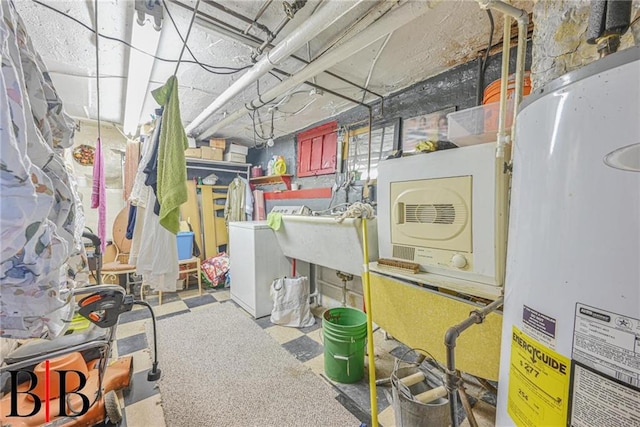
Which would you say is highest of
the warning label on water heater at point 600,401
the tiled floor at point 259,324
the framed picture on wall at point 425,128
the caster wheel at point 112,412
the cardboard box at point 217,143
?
the cardboard box at point 217,143

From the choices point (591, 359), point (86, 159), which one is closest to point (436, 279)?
point (591, 359)

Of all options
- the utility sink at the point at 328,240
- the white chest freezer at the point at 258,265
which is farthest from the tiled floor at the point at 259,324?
the utility sink at the point at 328,240

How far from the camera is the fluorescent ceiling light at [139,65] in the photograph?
1.54 meters

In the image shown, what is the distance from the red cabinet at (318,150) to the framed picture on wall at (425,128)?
0.89 meters

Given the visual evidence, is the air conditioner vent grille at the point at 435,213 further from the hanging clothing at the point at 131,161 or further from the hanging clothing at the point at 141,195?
the hanging clothing at the point at 131,161

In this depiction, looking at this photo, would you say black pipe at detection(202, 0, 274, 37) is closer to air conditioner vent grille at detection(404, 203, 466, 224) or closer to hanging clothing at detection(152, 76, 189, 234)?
hanging clothing at detection(152, 76, 189, 234)

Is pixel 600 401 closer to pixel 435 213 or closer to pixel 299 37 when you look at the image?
pixel 435 213

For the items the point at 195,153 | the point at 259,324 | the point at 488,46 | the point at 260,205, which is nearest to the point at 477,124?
the point at 488,46

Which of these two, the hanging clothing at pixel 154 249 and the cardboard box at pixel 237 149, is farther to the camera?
the cardboard box at pixel 237 149

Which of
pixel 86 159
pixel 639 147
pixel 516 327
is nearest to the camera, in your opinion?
pixel 639 147

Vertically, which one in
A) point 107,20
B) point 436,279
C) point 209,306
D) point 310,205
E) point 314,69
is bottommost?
point 209,306

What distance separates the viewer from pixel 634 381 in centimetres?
42

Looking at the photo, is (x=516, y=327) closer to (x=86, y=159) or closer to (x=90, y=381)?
(x=90, y=381)

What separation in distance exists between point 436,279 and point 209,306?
279 centimetres
